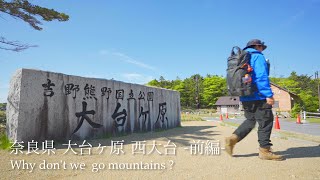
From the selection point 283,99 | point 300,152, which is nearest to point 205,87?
point 283,99

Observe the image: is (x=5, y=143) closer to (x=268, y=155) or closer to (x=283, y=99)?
(x=268, y=155)

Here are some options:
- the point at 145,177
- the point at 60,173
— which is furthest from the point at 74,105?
the point at 145,177

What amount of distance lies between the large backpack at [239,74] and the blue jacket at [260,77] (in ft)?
0.37

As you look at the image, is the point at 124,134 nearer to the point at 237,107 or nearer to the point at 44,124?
the point at 44,124

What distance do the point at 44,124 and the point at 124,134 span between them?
3212mm

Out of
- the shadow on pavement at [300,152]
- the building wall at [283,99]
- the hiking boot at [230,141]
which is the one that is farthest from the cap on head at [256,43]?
the building wall at [283,99]

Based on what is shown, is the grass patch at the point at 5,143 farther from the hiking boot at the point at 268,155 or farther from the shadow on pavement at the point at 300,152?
the hiking boot at the point at 268,155

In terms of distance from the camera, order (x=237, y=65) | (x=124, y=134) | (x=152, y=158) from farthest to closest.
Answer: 1. (x=124, y=134)
2. (x=152, y=158)
3. (x=237, y=65)

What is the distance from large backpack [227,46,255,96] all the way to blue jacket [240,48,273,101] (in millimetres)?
114

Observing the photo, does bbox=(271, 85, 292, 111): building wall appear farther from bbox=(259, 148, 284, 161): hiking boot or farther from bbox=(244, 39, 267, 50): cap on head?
bbox=(259, 148, 284, 161): hiking boot

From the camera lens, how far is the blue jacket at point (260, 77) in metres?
4.39

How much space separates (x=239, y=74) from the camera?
440 centimetres

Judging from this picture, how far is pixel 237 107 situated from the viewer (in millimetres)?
57531

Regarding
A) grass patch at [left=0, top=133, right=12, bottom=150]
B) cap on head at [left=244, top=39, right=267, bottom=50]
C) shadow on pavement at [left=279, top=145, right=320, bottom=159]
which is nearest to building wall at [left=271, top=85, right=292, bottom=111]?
shadow on pavement at [left=279, top=145, right=320, bottom=159]
